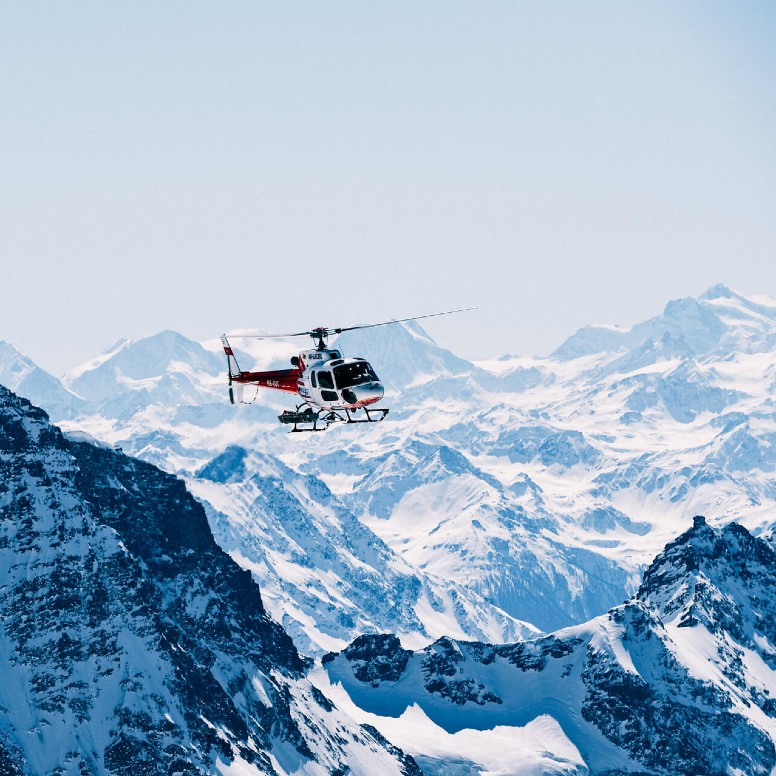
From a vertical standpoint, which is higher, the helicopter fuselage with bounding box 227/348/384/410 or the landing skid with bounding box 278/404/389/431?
the helicopter fuselage with bounding box 227/348/384/410

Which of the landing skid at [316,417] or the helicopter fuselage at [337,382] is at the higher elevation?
the helicopter fuselage at [337,382]

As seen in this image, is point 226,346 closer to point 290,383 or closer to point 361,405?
point 290,383

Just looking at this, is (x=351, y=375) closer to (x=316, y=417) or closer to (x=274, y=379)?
(x=316, y=417)

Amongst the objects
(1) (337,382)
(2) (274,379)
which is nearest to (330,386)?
(1) (337,382)

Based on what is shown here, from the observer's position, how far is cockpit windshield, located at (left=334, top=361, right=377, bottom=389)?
165375 millimetres

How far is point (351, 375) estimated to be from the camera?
544ft

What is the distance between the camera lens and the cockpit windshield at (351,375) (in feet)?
543

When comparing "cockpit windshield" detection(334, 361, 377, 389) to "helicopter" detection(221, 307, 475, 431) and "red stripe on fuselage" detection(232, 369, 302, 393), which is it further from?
"red stripe on fuselage" detection(232, 369, 302, 393)

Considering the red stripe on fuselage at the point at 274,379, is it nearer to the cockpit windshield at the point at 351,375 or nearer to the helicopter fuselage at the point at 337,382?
the helicopter fuselage at the point at 337,382

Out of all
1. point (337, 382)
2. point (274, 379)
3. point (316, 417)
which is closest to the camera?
point (337, 382)

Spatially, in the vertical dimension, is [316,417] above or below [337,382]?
below

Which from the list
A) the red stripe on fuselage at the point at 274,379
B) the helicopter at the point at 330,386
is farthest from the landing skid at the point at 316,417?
the red stripe on fuselage at the point at 274,379

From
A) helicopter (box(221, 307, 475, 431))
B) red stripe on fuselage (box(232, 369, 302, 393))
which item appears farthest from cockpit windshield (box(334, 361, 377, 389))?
red stripe on fuselage (box(232, 369, 302, 393))

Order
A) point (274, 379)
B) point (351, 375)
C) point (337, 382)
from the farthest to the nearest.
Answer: point (274, 379), point (351, 375), point (337, 382)
